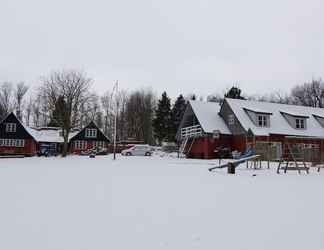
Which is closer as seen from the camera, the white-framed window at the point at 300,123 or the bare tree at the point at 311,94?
the white-framed window at the point at 300,123

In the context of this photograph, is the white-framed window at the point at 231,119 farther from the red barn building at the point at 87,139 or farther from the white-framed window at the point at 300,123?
the red barn building at the point at 87,139

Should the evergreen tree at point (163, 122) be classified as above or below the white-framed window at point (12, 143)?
above

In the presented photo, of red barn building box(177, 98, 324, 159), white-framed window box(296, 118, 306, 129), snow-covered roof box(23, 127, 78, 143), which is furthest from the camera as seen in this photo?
snow-covered roof box(23, 127, 78, 143)

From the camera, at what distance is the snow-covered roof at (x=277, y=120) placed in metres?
36.7

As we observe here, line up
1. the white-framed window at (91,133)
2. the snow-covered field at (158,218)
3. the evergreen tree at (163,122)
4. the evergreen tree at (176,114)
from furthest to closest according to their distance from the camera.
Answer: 1. the evergreen tree at (163,122)
2. the evergreen tree at (176,114)
3. the white-framed window at (91,133)
4. the snow-covered field at (158,218)

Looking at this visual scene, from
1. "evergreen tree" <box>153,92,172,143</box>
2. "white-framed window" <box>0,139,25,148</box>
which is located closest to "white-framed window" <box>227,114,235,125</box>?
"evergreen tree" <box>153,92,172,143</box>

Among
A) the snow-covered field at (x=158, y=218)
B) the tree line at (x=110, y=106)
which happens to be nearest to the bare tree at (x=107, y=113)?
the tree line at (x=110, y=106)

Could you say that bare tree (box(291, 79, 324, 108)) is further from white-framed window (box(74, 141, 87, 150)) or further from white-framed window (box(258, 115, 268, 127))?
white-framed window (box(74, 141, 87, 150))

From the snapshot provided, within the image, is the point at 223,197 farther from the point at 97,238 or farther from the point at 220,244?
the point at 97,238

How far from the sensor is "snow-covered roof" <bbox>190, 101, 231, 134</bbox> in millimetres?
37506

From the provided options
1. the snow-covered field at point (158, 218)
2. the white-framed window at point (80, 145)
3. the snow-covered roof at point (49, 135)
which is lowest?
the snow-covered field at point (158, 218)

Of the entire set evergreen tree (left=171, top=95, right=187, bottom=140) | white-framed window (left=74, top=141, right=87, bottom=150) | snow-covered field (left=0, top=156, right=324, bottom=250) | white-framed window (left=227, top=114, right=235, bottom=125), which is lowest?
snow-covered field (left=0, top=156, right=324, bottom=250)

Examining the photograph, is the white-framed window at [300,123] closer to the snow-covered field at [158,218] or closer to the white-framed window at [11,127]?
the snow-covered field at [158,218]

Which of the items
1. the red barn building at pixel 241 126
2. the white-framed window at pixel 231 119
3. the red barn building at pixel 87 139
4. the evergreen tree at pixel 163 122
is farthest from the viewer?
the evergreen tree at pixel 163 122
